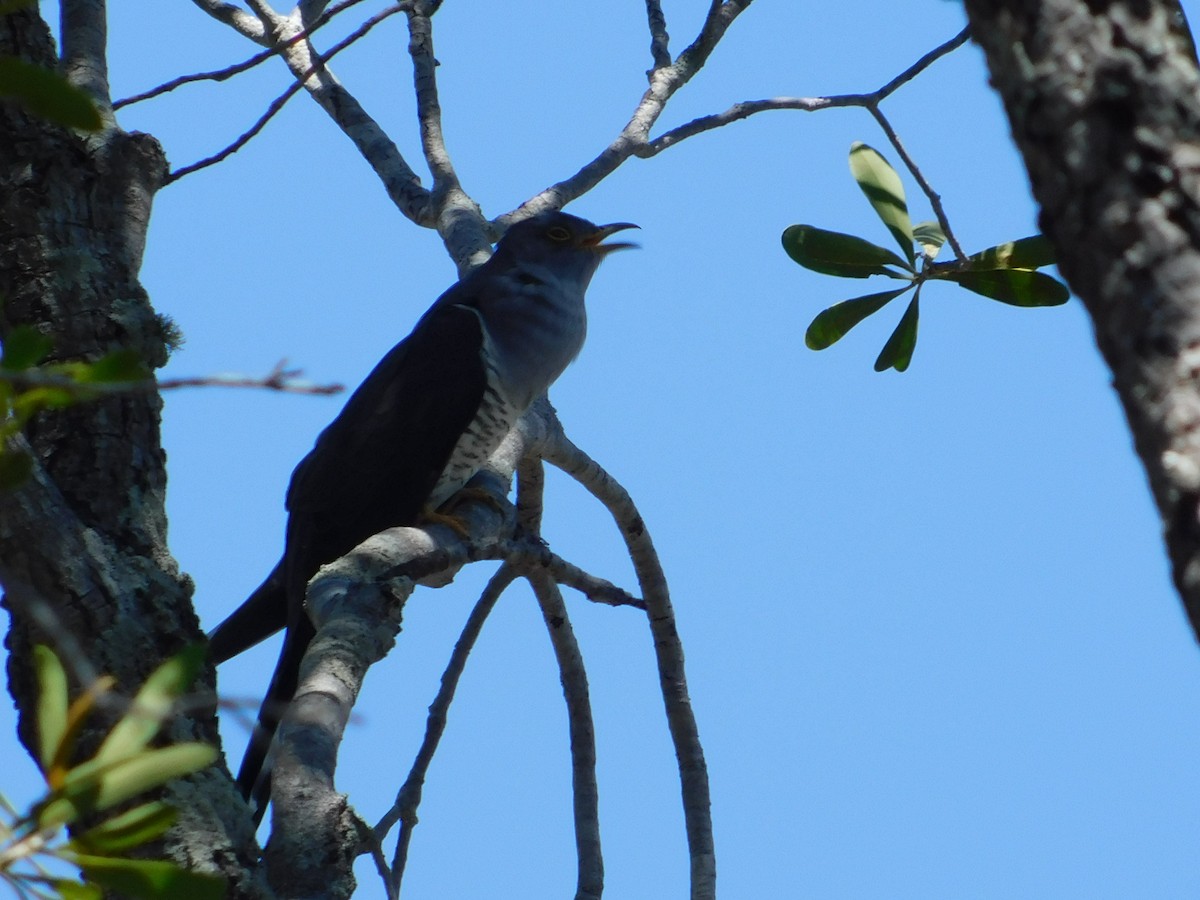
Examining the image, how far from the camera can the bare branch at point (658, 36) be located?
4.93 m

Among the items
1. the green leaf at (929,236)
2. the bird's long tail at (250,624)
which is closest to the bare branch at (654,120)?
the green leaf at (929,236)

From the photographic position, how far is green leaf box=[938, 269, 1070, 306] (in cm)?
322

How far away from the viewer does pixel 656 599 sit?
4.38m

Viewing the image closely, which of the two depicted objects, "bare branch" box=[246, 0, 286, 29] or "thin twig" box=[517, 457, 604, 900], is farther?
"bare branch" box=[246, 0, 286, 29]

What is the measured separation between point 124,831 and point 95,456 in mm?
1293

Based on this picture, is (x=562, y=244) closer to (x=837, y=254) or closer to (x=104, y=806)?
(x=837, y=254)

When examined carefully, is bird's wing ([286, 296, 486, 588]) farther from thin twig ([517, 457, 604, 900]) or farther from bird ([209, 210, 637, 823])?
thin twig ([517, 457, 604, 900])

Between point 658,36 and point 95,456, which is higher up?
point 658,36

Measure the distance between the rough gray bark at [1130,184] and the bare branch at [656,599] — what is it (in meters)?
3.01

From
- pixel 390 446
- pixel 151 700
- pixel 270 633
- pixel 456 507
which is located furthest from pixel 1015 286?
pixel 151 700

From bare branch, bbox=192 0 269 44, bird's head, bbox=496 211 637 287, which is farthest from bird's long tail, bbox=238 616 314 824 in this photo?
bare branch, bbox=192 0 269 44

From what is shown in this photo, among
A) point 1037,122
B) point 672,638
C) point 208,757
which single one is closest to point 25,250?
point 208,757

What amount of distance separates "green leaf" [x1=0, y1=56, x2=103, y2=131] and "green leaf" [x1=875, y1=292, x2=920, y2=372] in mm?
2570

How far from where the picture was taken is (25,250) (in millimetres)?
2633
